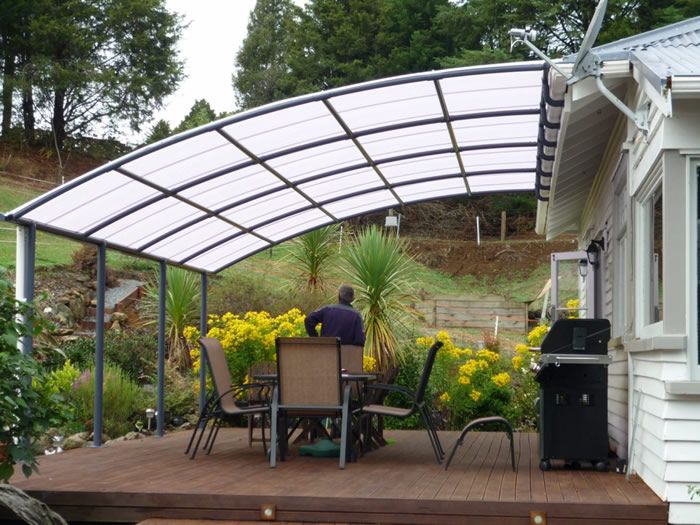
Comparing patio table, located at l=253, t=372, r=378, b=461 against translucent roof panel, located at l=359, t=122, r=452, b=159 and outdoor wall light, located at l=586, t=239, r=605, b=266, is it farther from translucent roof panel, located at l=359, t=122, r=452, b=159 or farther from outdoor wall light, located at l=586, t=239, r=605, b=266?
outdoor wall light, located at l=586, t=239, r=605, b=266

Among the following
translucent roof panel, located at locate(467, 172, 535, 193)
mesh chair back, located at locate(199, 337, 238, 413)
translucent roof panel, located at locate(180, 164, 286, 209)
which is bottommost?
mesh chair back, located at locate(199, 337, 238, 413)

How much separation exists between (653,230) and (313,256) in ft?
34.9

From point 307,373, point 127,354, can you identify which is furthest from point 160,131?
point 307,373

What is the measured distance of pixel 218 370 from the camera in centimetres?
791

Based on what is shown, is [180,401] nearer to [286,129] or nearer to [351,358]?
[351,358]

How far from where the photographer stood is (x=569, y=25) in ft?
91.3

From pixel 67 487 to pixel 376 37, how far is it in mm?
27406

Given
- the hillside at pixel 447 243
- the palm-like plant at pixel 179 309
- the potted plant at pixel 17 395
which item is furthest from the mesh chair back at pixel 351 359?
the hillside at pixel 447 243

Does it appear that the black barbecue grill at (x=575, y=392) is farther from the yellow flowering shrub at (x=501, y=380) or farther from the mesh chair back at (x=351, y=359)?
the yellow flowering shrub at (x=501, y=380)

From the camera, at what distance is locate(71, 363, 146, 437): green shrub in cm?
1233

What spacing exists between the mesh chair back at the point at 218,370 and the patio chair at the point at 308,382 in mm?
534

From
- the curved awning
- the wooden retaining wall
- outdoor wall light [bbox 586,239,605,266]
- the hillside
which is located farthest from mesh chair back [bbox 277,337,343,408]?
the hillside

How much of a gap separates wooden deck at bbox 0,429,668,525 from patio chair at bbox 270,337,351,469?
411 mm

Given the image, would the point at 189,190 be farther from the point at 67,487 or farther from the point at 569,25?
the point at 569,25
